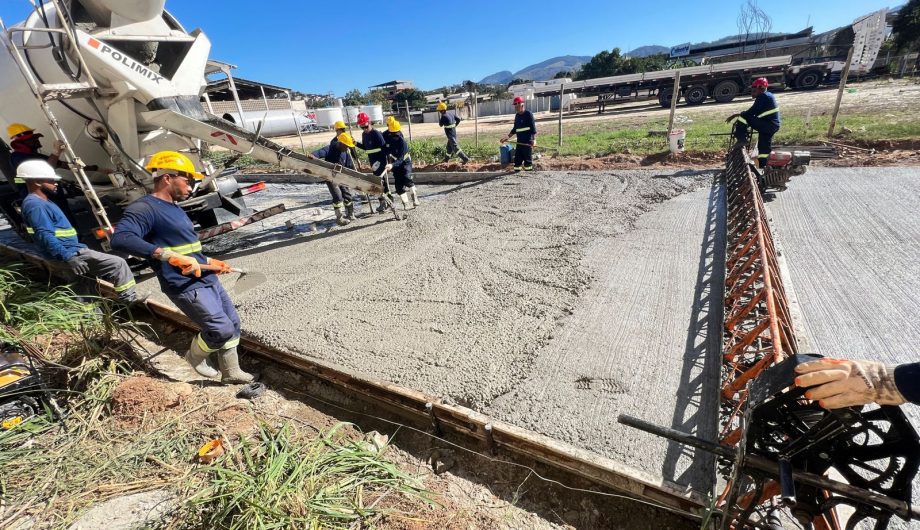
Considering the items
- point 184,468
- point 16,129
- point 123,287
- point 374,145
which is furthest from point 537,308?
point 16,129

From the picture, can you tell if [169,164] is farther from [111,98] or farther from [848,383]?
[848,383]

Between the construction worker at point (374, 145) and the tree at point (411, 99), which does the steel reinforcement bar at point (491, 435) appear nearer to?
the construction worker at point (374, 145)

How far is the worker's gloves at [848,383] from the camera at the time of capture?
1.20 metres

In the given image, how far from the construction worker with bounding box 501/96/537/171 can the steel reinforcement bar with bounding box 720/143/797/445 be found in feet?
14.4

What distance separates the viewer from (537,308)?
3963mm

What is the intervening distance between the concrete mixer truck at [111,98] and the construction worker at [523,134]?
4.37m

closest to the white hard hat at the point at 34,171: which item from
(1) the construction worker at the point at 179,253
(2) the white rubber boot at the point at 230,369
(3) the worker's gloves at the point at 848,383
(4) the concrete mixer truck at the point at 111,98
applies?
(4) the concrete mixer truck at the point at 111,98

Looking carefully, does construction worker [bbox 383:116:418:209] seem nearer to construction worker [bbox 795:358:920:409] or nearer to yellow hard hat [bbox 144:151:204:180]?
yellow hard hat [bbox 144:151:204:180]

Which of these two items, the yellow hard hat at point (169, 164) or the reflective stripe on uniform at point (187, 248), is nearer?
the yellow hard hat at point (169, 164)

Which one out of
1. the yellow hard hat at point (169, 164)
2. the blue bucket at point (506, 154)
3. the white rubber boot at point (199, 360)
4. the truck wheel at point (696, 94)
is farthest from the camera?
the truck wheel at point (696, 94)

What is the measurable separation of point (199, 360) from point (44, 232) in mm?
2228

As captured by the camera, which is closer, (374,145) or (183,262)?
(183,262)

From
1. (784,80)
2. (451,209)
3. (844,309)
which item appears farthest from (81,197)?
(784,80)

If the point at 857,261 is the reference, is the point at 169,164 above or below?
above
